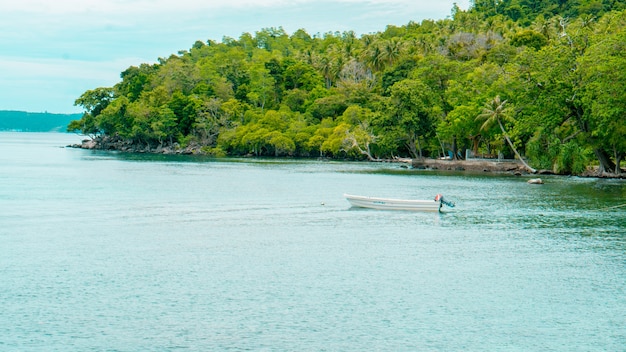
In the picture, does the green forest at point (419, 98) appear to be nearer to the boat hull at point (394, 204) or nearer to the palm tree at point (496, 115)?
the palm tree at point (496, 115)

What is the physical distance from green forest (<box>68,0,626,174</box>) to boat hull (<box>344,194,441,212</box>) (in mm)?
30565

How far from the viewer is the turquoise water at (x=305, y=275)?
21.1 m

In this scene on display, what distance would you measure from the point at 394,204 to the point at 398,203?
1.02 feet

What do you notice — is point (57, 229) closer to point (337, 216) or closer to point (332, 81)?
point (337, 216)

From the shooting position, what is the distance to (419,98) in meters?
100

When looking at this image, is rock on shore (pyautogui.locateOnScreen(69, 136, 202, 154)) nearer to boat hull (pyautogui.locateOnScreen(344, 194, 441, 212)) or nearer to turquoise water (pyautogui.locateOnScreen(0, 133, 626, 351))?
turquoise water (pyautogui.locateOnScreen(0, 133, 626, 351))

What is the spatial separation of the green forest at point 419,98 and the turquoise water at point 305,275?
79.1ft

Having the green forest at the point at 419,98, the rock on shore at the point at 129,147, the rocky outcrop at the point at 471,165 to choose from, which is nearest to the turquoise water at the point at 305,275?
the green forest at the point at 419,98

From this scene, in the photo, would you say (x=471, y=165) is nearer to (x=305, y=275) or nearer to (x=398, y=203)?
(x=398, y=203)

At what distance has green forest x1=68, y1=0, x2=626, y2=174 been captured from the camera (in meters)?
77.1

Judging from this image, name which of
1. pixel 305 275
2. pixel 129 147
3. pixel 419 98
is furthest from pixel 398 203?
pixel 129 147

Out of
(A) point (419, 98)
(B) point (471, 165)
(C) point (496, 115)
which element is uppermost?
(A) point (419, 98)

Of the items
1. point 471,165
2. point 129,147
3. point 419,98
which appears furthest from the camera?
point 129,147

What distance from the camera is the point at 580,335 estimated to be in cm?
2152
